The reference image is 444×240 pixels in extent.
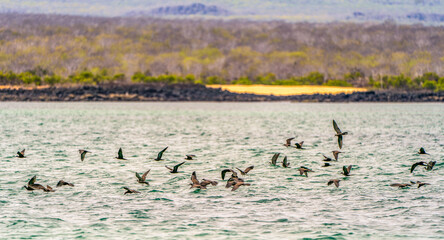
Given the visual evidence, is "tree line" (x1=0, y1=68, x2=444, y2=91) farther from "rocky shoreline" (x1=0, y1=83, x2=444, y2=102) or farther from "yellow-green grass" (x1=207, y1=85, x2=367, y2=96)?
"rocky shoreline" (x1=0, y1=83, x2=444, y2=102)

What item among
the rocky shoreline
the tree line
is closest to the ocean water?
the rocky shoreline

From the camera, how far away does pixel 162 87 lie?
143 meters

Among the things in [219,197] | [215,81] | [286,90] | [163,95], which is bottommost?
[163,95]

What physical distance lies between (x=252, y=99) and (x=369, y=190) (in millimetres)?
111814

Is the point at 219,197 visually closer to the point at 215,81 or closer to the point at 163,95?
the point at 163,95

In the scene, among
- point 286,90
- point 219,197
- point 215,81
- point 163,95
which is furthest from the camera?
point 215,81

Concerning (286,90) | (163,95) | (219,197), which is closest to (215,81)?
(286,90)

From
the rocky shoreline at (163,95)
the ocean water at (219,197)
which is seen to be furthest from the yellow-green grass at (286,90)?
the ocean water at (219,197)

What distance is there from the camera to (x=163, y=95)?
137 m

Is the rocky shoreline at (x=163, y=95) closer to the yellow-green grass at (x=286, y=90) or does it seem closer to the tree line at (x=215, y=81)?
the yellow-green grass at (x=286, y=90)

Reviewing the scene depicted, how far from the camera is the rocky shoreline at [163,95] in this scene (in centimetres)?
13262

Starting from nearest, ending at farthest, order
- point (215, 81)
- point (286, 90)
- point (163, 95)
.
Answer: point (163, 95)
point (286, 90)
point (215, 81)

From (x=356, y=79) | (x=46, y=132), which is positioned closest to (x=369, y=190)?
(x=46, y=132)

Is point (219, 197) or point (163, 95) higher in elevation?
point (219, 197)
